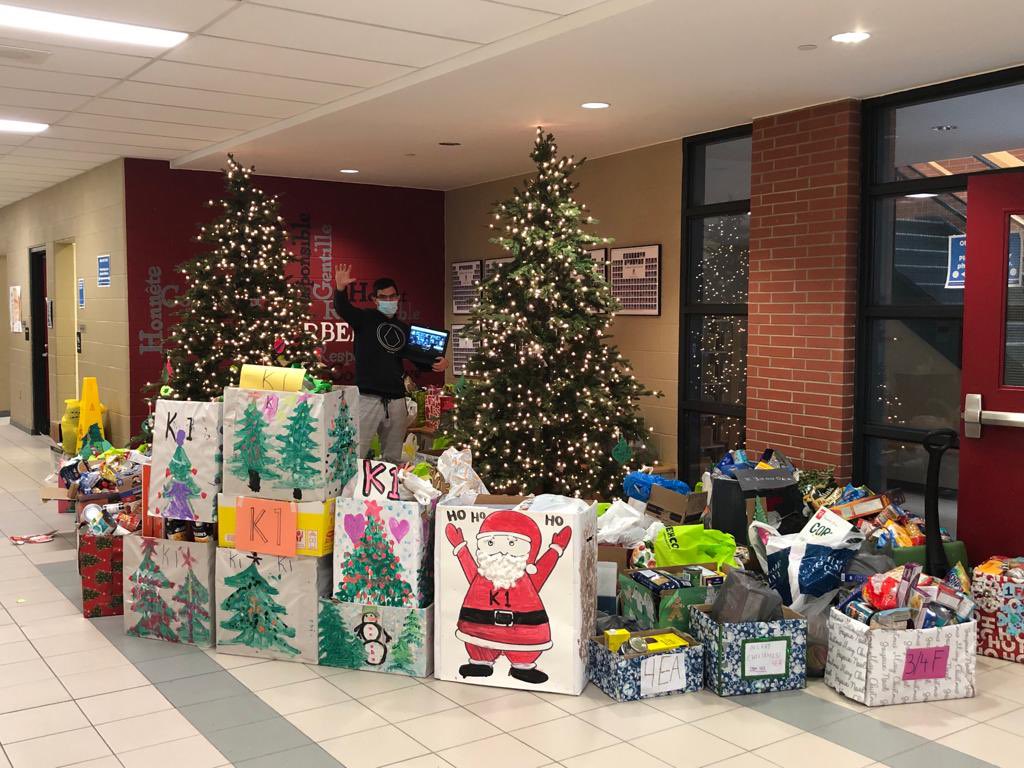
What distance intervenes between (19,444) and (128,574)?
717cm

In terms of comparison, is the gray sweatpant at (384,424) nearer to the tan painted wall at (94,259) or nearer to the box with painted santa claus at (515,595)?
the tan painted wall at (94,259)

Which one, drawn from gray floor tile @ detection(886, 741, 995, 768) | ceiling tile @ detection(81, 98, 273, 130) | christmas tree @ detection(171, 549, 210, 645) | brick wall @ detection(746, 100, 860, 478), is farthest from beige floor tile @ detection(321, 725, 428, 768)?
ceiling tile @ detection(81, 98, 273, 130)

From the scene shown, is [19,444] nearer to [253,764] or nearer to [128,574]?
[128,574]

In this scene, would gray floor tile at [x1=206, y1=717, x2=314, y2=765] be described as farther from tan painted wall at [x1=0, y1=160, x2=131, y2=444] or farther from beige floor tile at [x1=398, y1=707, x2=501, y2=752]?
tan painted wall at [x1=0, y1=160, x2=131, y2=444]

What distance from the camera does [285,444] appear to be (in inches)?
158

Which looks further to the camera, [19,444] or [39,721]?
[19,444]

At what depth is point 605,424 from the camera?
616 centimetres

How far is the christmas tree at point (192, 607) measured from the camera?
4227 mm

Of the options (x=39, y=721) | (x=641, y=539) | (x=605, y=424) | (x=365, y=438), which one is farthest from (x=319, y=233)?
(x=39, y=721)

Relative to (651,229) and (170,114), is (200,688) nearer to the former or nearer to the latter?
(170,114)

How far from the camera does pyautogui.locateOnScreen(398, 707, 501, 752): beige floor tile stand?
3.34 meters

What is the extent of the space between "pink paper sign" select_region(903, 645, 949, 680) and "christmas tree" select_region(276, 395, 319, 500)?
2.40 meters

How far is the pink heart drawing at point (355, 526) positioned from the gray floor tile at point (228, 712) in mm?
698

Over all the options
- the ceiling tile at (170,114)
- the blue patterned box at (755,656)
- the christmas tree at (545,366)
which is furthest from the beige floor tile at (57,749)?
the ceiling tile at (170,114)
